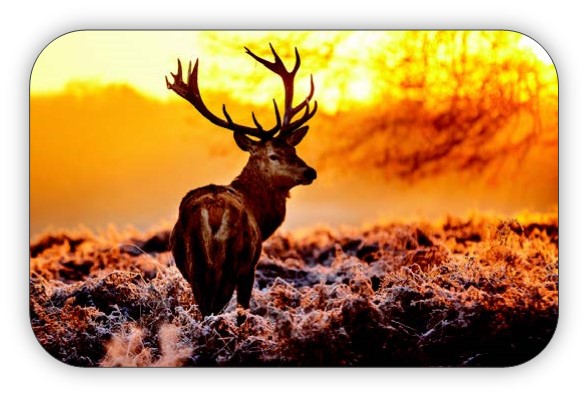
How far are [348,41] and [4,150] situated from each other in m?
1.71

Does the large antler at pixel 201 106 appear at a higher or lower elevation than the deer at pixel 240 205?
higher

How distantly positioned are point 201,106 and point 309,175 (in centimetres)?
61

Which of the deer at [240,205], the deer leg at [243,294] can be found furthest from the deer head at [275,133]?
the deer leg at [243,294]

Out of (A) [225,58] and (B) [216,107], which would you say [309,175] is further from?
(A) [225,58]

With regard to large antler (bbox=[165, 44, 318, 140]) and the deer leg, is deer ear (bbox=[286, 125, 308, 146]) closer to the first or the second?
large antler (bbox=[165, 44, 318, 140])

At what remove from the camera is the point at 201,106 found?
6.26 m

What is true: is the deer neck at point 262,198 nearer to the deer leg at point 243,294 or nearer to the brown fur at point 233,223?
the brown fur at point 233,223

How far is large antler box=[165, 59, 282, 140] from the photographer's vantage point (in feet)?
20.5

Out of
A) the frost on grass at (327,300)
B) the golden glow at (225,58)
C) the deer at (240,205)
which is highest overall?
the golden glow at (225,58)

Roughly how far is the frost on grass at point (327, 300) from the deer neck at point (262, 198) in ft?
0.28

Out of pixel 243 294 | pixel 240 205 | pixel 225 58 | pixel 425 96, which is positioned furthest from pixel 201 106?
pixel 425 96

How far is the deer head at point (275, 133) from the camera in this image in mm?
6242

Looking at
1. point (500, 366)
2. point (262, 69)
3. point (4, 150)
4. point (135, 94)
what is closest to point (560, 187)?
point (500, 366)

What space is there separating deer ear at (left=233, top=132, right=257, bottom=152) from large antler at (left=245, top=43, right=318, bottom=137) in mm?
154
